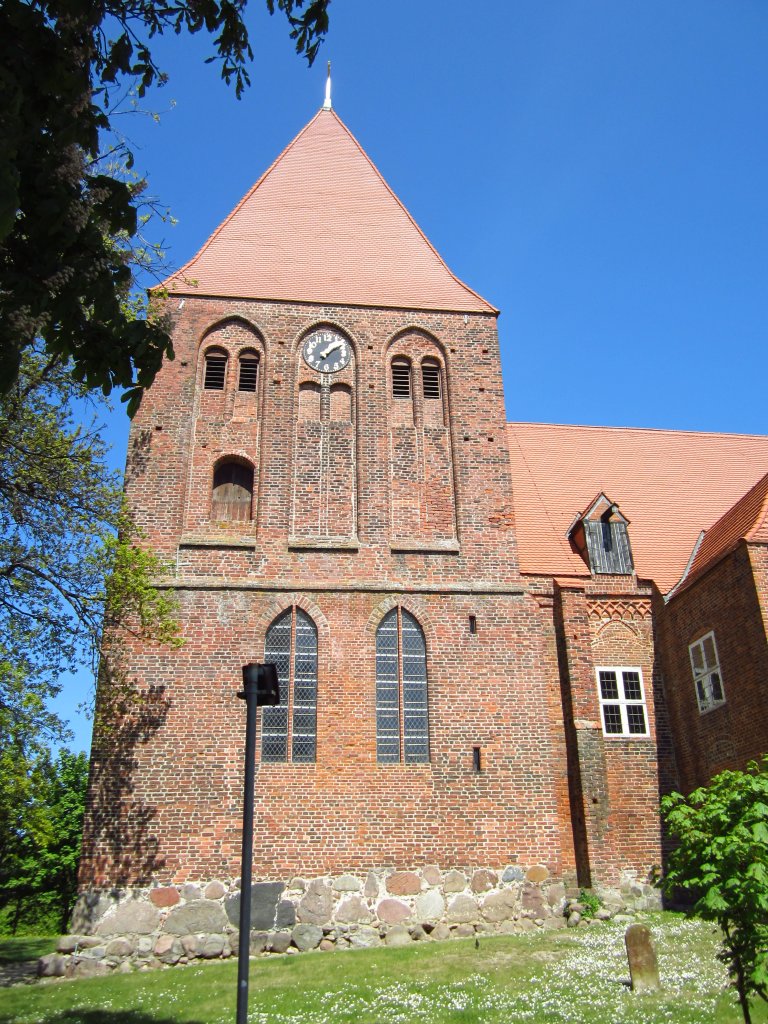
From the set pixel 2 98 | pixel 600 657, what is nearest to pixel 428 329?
pixel 600 657

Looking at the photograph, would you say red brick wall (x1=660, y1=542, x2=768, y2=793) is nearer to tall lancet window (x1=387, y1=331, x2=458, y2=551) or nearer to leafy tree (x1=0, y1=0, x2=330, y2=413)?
tall lancet window (x1=387, y1=331, x2=458, y2=551)

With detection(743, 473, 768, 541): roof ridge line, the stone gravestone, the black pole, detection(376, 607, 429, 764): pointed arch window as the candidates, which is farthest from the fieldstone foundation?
detection(743, 473, 768, 541): roof ridge line

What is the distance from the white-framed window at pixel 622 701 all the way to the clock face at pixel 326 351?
7.82 m

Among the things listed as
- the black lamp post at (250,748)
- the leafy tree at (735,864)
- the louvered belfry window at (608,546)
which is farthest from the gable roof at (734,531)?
the black lamp post at (250,748)

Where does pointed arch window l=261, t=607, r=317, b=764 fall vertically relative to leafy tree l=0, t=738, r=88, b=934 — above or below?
above

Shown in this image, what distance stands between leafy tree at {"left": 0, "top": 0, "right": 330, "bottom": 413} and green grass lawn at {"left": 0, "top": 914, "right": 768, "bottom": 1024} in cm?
775

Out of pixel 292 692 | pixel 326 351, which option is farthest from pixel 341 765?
pixel 326 351

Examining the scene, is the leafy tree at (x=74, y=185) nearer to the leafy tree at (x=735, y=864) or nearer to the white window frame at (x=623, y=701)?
the leafy tree at (x=735, y=864)

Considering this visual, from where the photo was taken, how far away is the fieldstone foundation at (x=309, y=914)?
13.2 meters

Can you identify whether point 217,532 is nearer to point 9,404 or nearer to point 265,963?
point 9,404

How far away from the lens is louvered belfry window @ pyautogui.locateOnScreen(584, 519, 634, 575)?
18016 mm

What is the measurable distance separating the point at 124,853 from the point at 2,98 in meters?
11.6

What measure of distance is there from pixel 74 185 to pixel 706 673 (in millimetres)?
13702

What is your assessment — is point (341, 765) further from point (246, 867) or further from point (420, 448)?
point (246, 867)
